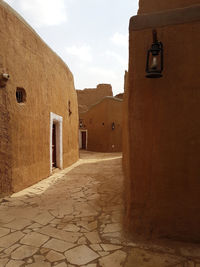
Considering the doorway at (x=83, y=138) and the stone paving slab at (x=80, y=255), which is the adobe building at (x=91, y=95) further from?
the stone paving slab at (x=80, y=255)

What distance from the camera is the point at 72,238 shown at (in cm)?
331

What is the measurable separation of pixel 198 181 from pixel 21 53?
A: 232 inches

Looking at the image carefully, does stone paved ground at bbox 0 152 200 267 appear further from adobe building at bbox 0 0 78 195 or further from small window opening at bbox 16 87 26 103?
small window opening at bbox 16 87 26 103

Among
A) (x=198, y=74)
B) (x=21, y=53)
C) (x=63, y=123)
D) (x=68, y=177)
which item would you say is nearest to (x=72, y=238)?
(x=198, y=74)

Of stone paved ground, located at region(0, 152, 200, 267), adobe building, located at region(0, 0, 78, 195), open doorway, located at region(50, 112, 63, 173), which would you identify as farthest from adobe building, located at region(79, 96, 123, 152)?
stone paved ground, located at region(0, 152, 200, 267)

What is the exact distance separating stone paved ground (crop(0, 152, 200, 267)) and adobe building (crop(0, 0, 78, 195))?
93 centimetres

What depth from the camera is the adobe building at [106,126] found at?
63.4 ft

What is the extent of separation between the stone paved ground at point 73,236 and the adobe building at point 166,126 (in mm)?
424

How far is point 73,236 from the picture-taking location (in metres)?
3.38

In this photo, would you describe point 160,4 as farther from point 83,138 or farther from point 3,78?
point 83,138

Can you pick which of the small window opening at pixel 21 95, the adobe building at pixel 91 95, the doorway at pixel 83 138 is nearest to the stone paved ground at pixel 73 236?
the small window opening at pixel 21 95

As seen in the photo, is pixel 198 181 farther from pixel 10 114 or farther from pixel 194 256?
pixel 10 114

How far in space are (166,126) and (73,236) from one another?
236cm

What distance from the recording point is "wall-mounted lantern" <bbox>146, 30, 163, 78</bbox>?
2.77 meters
